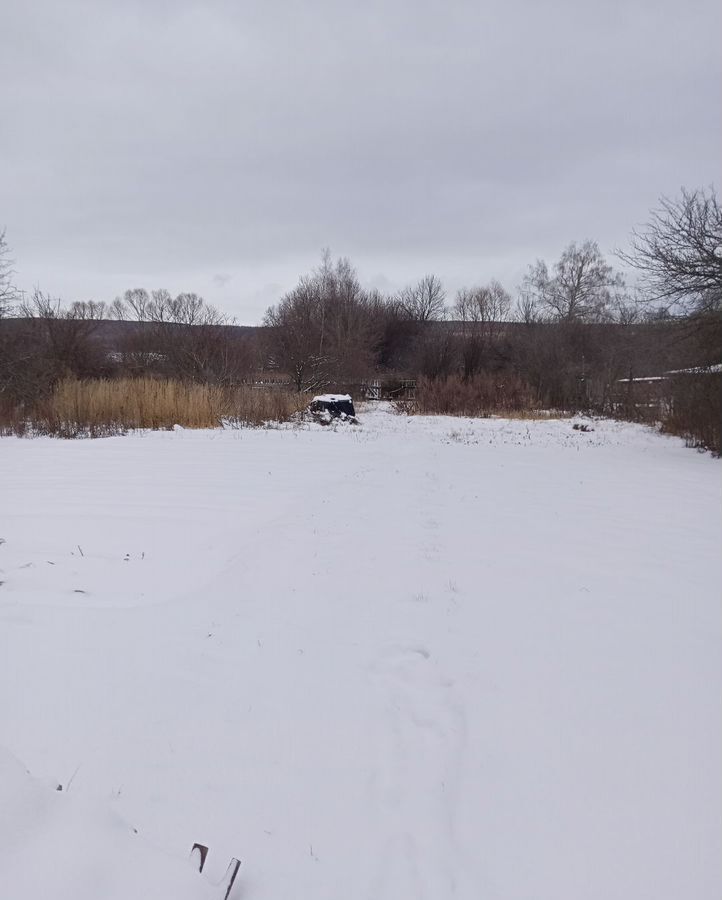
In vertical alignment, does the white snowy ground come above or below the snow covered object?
below

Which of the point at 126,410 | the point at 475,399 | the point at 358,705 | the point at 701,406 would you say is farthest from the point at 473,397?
the point at 358,705

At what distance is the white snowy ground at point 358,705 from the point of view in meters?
1.58

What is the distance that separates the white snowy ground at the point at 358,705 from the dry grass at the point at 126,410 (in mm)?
7894

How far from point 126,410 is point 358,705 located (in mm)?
12745

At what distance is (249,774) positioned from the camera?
1931 mm

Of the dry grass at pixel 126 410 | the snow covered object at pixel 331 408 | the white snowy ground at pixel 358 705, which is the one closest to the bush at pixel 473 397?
the snow covered object at pixel 331 408

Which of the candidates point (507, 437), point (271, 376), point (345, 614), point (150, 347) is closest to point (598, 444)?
point (507, 437)

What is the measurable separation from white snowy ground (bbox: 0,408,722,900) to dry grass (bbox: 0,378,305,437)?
311 inches

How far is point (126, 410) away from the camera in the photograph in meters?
13.4

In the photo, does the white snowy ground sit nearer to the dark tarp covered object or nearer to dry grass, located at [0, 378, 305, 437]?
dry grass, located at [0, 378, 305, 437]

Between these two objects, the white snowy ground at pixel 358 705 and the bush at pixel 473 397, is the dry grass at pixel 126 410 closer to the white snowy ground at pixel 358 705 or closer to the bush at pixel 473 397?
the white snowy ground at pixel 358 705

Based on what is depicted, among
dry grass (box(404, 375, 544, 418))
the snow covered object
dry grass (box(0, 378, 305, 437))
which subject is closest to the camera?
dry grass (box(0, 378, 305, 437))

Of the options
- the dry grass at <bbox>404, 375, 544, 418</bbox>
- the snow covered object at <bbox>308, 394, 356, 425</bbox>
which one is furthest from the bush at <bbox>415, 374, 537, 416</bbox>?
the snow covered object at <bbox>308, 394, 356, 425</bbox>

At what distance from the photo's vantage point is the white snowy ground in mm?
1583
